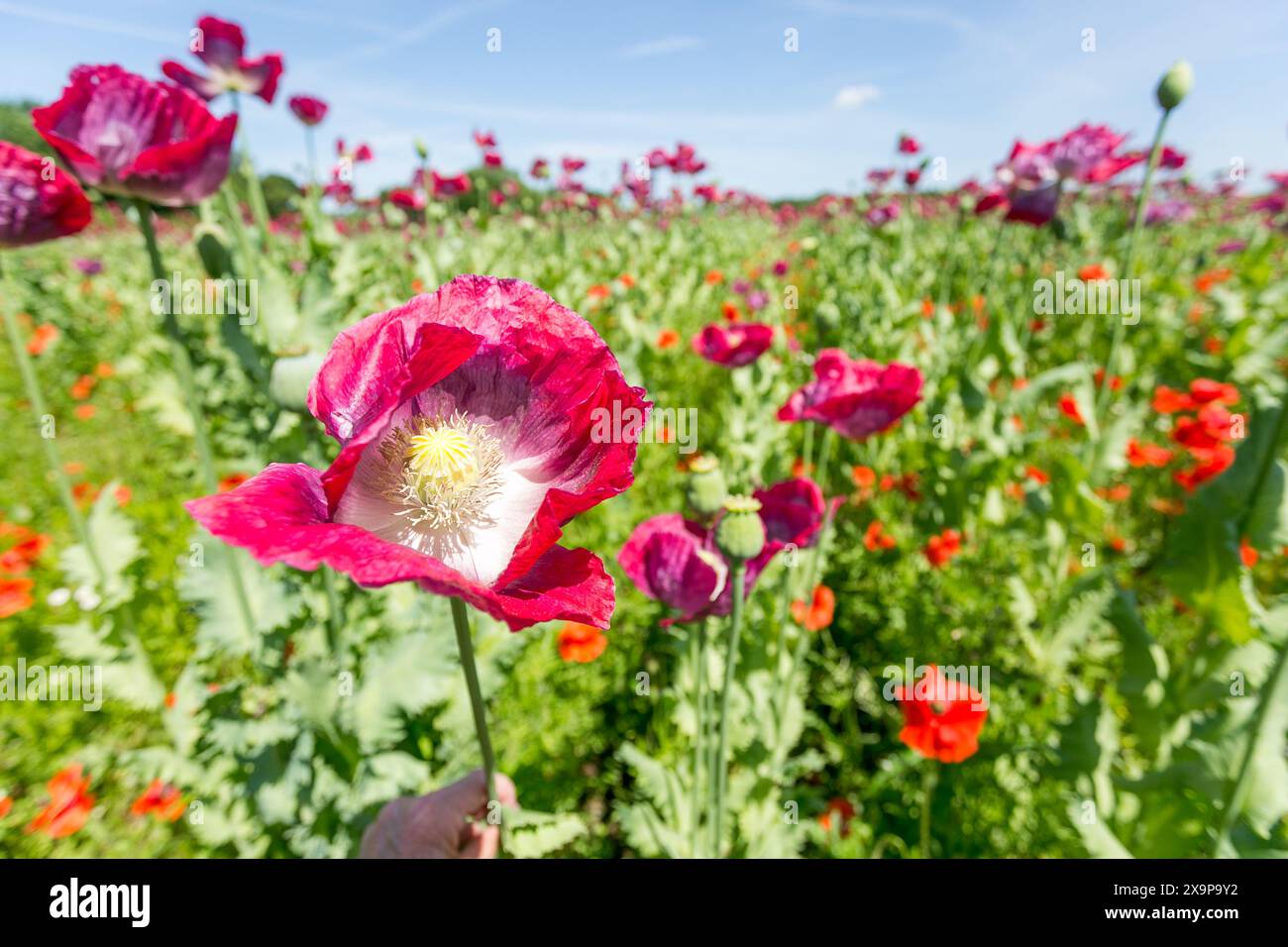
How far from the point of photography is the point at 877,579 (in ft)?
10.2

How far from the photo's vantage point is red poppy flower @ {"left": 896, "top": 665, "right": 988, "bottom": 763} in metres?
1.75

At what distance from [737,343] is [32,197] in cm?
203

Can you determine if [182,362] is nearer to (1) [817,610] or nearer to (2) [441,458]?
(2) [441,458]

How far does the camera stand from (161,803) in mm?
2115

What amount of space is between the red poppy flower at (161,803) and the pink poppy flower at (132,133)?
1.84 meters

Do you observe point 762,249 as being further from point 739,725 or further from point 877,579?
point 739,725

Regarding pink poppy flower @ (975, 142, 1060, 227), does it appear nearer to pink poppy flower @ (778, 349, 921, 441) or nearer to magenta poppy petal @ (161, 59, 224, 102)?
pink poppy flower @ (778, 349, 921, 441)

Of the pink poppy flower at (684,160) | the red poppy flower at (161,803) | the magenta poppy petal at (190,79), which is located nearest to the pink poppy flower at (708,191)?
the pink poppy flower at (684,160)

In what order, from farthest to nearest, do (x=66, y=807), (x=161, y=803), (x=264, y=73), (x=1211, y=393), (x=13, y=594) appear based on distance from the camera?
(x=1211, y=393) < (x=13, y=594) < (x=264, y=73) < (x=161, y=803) < (x=66, y=807)

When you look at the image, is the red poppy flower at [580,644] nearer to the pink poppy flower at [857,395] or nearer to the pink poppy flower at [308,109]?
the pink poppy flower at [857,395]

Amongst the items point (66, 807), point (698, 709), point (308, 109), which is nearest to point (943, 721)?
point (698, 709)

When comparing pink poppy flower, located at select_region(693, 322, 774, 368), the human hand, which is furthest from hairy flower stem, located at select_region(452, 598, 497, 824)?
pink poppy flower, located at select_region(693, 322, 774, 368)

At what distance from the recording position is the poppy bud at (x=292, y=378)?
51.1 inches

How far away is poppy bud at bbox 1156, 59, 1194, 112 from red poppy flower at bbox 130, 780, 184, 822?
12.5 feet
